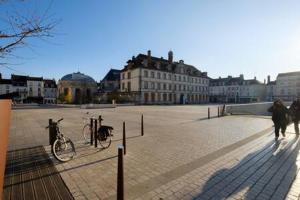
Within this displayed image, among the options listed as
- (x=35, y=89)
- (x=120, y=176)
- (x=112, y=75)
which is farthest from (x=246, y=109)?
(x=35, y=89)

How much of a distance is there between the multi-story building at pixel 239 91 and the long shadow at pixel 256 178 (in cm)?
7989

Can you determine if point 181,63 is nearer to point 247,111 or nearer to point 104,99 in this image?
point 104,99

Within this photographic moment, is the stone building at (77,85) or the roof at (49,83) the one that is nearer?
the stone building at (77,85)

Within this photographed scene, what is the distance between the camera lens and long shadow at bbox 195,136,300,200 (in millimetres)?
3791

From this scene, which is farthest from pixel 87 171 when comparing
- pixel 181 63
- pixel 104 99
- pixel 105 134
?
pixel 181 63

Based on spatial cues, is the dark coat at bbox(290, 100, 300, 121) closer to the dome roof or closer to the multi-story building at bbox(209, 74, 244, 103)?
the dome roof

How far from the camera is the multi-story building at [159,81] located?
167 ft

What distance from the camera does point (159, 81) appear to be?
181ft

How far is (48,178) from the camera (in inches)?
173

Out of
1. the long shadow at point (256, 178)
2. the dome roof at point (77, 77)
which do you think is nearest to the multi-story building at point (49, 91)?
the dome roof at point (77, 77)

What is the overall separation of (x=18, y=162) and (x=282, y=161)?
7415 mm

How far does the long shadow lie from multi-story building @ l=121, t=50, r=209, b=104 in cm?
4479

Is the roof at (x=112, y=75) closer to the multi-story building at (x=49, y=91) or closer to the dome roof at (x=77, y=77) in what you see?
the dome roof at (x=77, y=77)

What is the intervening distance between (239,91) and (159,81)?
151 ft
